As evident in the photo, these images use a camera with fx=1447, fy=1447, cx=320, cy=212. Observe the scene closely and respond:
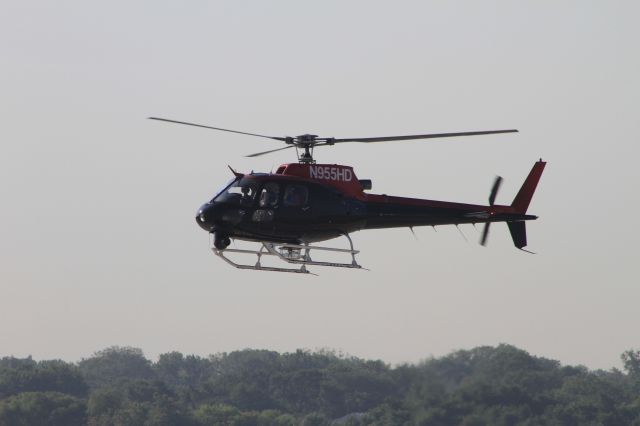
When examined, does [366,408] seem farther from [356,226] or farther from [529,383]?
[356,226]

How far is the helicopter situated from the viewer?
40688 mm

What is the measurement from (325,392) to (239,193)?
86.6 metres

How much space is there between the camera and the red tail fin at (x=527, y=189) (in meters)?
45.4

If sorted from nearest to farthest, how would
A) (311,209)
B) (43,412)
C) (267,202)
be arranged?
1. (267,202)
2. (311,209)
3. (43,412)

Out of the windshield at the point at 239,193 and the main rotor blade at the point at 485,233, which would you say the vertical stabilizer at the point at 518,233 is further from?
the windshield at the point at 239,193

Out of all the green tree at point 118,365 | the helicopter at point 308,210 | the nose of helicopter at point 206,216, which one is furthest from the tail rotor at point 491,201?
the green tree at point 118,365

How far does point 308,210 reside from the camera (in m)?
41.5

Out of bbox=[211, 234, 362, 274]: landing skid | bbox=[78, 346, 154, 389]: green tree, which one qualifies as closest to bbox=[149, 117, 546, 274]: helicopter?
bbox=[211, 234, 362, 274]: landing skid

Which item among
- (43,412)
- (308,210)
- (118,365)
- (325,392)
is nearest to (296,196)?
(308,210)

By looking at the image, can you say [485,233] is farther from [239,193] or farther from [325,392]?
[325,392]

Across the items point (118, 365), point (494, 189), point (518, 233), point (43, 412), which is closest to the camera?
point (494, 189)

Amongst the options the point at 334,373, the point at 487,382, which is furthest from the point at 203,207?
the point at 334,373

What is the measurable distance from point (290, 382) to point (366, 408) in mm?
22946

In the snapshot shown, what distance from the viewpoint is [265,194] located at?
134 ft
